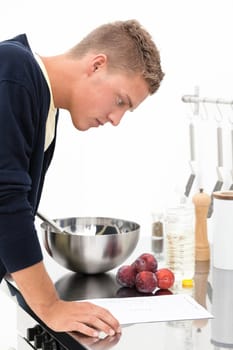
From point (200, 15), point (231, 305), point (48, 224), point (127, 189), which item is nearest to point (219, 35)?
point (200, 15)

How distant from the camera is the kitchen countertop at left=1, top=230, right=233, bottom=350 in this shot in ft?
4.49

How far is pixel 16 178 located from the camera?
1374 millimetres

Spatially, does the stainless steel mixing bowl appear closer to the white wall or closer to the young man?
the young man

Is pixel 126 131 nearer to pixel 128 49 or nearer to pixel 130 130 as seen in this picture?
pixel 130 130

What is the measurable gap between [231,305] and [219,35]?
3.37 feet

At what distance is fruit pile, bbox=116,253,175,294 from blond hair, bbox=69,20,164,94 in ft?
1.36

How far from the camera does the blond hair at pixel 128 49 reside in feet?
4.87

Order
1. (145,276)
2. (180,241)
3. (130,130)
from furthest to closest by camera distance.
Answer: (130,130)
(180,241)
(145,276)

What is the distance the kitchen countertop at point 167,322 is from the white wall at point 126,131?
2.42 feet

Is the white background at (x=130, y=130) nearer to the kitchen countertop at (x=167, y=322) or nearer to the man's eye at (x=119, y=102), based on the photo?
the kitchen countertop at (x=167, y=322)

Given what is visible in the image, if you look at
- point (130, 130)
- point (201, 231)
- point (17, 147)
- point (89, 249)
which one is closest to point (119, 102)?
point (17, 147)

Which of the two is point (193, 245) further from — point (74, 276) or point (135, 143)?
point (135, 143)

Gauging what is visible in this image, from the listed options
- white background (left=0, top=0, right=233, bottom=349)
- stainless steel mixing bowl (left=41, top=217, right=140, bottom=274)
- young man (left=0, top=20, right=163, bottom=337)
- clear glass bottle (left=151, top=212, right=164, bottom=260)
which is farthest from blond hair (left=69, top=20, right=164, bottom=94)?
white background (left=0, top=0, right=233, bottom=349)

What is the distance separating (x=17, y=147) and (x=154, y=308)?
438 mm
